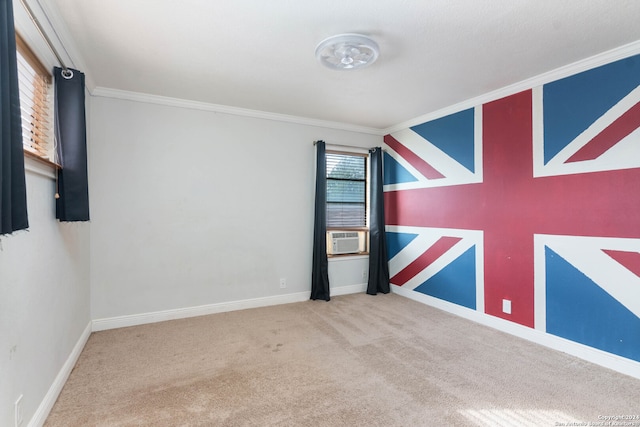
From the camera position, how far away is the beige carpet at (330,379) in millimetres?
1881

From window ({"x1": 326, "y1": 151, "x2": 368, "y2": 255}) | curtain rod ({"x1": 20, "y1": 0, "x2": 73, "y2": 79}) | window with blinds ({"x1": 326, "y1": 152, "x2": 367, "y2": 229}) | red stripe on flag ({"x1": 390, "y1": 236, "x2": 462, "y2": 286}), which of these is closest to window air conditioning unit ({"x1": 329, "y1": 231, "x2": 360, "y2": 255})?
window ({"x1": 326, "y1": 151, "x2": 368, "y2": 255})

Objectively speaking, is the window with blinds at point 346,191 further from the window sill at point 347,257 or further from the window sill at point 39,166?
the window sill at point 39,166

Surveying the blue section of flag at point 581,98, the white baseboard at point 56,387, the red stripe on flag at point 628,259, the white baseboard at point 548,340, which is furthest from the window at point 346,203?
the white baseboard at point 56,387

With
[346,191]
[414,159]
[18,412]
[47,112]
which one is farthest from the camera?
[346,191]

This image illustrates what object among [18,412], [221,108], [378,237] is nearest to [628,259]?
[378,237]

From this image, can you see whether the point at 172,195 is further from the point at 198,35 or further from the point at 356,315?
the point at 356,315

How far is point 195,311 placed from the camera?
3.57 m

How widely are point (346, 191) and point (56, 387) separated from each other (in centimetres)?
360

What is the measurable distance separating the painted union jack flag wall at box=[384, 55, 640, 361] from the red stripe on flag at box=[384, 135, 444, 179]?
0.02 meters

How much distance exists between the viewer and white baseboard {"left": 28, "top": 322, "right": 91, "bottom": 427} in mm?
1750

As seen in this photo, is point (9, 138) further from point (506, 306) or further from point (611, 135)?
point (506, 306)

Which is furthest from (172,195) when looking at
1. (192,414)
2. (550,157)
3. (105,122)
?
(550,157)

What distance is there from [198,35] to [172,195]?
1.81 metres

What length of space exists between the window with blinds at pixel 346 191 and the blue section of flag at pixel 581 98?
2.35 meters
